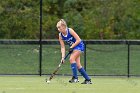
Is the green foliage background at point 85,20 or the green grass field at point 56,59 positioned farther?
the green foliage background at point 85,20

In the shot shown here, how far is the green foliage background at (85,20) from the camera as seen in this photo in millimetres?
31750

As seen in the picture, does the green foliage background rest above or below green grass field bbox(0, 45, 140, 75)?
below

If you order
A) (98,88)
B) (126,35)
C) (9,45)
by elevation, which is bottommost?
(126,35)

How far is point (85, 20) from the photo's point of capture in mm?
33500

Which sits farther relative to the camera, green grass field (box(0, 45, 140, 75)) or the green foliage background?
the green foliage background

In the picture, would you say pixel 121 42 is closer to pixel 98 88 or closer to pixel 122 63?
pixel 122 63

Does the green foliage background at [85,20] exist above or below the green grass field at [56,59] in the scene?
below

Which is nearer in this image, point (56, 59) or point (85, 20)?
point (56, 59)

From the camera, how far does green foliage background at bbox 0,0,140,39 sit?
1250 inches

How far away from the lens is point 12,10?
1314 inches

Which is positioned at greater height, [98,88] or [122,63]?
[98,88]

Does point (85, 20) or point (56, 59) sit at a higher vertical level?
point (56, 59)

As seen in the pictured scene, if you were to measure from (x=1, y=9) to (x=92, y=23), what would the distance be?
4460 millimetres

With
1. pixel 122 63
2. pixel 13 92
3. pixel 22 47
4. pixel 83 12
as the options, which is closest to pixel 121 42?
pixel 122 63
